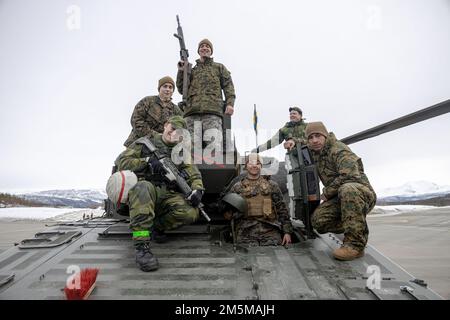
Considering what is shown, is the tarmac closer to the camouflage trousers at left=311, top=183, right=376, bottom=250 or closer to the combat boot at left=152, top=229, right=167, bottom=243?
the camouflage trousers at left=311, top=183, right=376, bottom=250

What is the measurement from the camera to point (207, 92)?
4.44 meters

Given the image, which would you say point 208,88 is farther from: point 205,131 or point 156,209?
point 156,209

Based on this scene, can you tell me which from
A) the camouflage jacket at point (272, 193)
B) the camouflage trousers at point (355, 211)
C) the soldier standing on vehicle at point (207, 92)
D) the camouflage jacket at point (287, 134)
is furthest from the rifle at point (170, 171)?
the camouflage jacket at point (287, 134)

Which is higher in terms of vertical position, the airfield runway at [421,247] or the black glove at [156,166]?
the black glove at [156,166]

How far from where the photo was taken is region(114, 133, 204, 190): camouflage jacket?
2982mm

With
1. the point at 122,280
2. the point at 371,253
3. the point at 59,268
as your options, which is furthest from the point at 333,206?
the point at 59,268

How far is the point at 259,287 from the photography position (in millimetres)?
2066

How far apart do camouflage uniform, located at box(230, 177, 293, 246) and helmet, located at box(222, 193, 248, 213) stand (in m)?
0.12

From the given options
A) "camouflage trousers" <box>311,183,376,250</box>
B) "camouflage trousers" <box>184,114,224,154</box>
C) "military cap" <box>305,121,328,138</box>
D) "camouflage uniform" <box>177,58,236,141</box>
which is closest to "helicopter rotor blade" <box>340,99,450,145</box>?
"military cap" <box>305,121,328,138</box>

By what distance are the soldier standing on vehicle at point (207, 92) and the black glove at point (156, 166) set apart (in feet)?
4.01

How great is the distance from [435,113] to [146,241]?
2.45m

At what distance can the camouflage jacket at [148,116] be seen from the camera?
13.1ft

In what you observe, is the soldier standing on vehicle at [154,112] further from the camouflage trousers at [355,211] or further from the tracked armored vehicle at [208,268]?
the camouflage trousers at [355,211]
